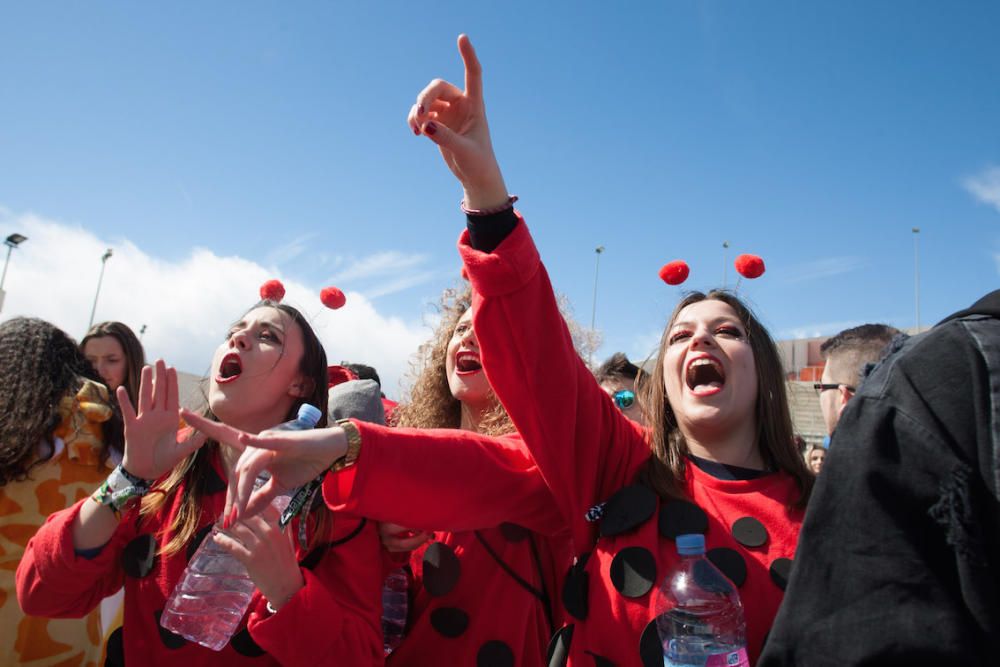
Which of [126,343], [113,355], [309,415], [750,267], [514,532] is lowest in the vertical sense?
[514,532]

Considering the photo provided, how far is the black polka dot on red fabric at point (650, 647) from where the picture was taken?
1.81 meters

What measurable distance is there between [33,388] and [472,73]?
8.46 ft

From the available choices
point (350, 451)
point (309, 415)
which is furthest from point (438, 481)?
point (309, 415)

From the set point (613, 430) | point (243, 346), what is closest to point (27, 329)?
point (243, 346)

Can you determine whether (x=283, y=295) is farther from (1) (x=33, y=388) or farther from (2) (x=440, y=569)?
(2) (x=440, y=569)

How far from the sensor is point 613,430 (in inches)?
90.5

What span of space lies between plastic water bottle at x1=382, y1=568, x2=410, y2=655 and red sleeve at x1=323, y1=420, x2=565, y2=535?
26.5 inches

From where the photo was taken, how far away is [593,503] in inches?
87.0

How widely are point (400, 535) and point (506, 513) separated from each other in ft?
1.52

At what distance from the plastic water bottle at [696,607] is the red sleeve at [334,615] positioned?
93 cm

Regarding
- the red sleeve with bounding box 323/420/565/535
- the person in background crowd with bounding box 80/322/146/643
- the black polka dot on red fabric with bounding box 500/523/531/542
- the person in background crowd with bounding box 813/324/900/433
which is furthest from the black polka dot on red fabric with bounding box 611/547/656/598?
the person in background crowd with bounding box 80/322/146/643

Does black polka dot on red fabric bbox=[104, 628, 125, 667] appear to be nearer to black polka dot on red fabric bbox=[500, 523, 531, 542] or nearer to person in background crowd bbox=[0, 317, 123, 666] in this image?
person in background crowd bbox=[0, 317, 123, 666]

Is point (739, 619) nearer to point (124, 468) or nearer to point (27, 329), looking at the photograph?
point (124, 468)

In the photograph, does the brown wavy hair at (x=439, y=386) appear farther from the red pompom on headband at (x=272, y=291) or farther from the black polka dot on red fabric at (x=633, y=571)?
the black polka dot on red fabric at (x=633, y=571)
